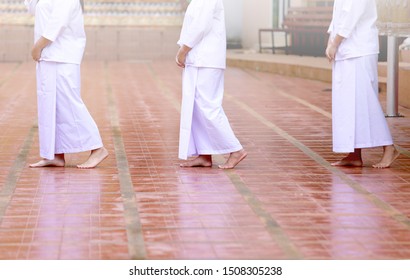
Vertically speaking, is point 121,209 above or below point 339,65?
below

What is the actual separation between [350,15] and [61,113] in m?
2.07

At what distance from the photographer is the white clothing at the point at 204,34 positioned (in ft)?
26.1

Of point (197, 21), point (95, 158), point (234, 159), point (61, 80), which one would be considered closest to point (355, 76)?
point (234, 159)

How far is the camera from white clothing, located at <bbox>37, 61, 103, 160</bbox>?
8062 millimetres

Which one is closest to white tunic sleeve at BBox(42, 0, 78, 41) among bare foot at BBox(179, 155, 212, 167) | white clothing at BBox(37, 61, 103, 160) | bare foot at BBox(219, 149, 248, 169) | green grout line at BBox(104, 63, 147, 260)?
white clothing at BBox(37, 61, 103, 160)

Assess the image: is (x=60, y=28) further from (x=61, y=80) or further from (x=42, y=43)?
(x=61, y=80)

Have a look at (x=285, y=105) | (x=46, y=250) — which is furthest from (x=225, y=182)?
(x=285, y=105)

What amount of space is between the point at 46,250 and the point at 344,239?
1.45 metres

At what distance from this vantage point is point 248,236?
232 inches

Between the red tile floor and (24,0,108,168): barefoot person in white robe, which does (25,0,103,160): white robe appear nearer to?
(24,0,108,168): barefoot person in white robe

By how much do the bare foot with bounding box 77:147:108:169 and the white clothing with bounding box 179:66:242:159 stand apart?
58cm

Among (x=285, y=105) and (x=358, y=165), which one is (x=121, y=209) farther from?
(x=285, y=105)

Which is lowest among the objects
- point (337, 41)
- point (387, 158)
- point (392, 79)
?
point (387, 158)

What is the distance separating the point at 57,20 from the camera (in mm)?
7938
